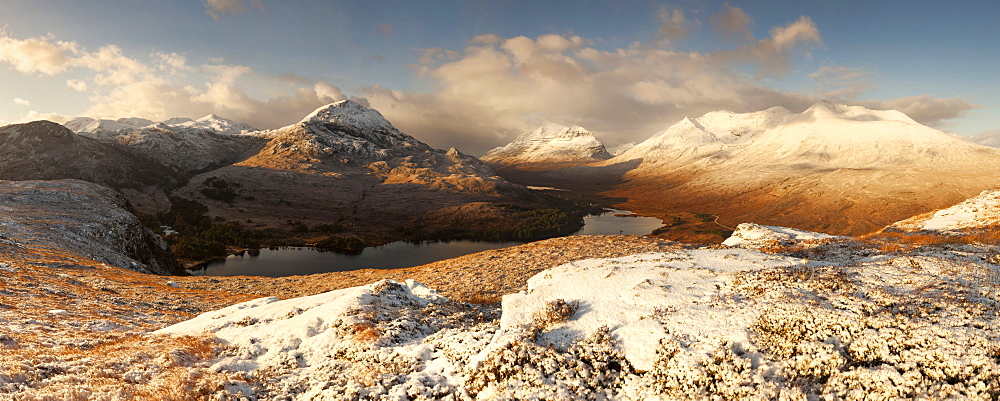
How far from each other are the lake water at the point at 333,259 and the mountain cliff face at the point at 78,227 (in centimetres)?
3335

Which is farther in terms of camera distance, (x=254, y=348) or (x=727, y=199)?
(x=727, y=199)

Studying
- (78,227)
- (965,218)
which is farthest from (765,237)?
(78,227)

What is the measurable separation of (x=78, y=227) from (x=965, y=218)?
68502 millimetres

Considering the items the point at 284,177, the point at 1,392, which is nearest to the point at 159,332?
the point at 1,392

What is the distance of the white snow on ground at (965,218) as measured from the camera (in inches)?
1047

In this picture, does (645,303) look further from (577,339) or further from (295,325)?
(295,325)

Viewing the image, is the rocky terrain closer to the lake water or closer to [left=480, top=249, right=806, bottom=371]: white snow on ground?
[left=480, top=249, right=806, bottom=371]: white snow on ground

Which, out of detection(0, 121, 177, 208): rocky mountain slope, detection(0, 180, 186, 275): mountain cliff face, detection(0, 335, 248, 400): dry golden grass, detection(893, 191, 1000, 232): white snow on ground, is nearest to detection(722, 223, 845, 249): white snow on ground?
detection(893, 191, 1000, 232): white snow on ground

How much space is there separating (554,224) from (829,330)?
139042mm

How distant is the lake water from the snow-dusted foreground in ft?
228

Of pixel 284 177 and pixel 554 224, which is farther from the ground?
pixel 284 177

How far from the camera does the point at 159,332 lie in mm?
12078

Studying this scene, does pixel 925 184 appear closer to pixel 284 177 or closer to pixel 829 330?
pixel 829 330

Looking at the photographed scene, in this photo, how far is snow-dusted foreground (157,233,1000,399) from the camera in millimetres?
7863
